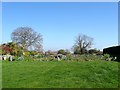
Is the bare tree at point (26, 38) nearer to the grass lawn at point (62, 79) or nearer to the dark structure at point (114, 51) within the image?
the dark structure at point (114, 51)

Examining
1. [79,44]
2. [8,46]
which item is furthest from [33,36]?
[8,46]

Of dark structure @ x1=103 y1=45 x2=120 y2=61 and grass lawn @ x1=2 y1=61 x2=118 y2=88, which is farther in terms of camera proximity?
dark structure @ x1=103 y1=45 x2=120 y2=61

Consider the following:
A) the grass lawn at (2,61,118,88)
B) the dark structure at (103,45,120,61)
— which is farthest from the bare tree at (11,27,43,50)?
the grass lawn at (2,61,118,88)

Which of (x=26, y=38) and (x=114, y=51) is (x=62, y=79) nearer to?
(x=114, y=51)

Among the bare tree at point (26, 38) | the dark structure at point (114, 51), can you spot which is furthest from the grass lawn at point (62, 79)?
the bare tree at point (26, 38)

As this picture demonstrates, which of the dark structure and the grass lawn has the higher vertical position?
the dark structure

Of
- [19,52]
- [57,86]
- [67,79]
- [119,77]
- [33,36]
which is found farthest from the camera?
[33,36]

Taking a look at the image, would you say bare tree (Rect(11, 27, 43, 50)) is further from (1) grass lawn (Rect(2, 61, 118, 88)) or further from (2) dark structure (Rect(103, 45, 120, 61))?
(1) grass lawn (Rect(2, 61, 118, 88))

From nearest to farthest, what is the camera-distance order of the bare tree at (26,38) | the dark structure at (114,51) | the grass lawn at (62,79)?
the grass lawn at (62,79)
the dark structure at (114,51)
the bare tree at (26,38)

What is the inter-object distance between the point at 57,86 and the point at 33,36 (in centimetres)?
2603

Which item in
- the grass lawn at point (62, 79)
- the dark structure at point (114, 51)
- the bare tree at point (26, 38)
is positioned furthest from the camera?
the bare tree at point (26, 38)

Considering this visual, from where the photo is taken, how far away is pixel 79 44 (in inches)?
1340

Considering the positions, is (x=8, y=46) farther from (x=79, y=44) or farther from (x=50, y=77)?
(x=50, y=77)

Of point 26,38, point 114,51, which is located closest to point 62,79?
point 114,51
